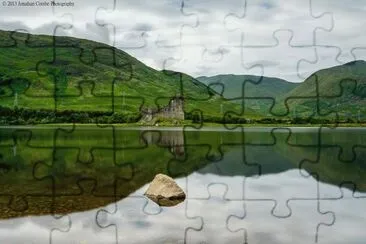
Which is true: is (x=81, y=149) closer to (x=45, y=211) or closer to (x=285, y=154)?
(x=285, y=154)

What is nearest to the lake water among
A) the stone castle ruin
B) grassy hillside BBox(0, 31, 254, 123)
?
the stone castle ruin

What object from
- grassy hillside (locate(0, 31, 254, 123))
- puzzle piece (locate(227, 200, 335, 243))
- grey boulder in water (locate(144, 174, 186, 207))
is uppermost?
grassy hillside (locate(0, 31, 254, 123))

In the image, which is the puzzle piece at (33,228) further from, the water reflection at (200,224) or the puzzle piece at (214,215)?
the puzzle piece at (214,215)

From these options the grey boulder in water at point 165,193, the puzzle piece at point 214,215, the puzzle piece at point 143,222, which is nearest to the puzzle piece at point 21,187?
the puzzle piece at point 143,222

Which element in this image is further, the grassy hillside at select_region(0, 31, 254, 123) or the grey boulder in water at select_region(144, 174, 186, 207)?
the grassy hillside at select_region(0, 31, 254, 123)

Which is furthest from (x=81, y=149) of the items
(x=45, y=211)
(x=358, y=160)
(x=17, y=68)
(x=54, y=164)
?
(x=17, y=68)

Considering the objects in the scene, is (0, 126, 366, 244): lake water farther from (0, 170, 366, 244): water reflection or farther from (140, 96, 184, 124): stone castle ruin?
(140, 96, 184, 124): stone castle ruin
